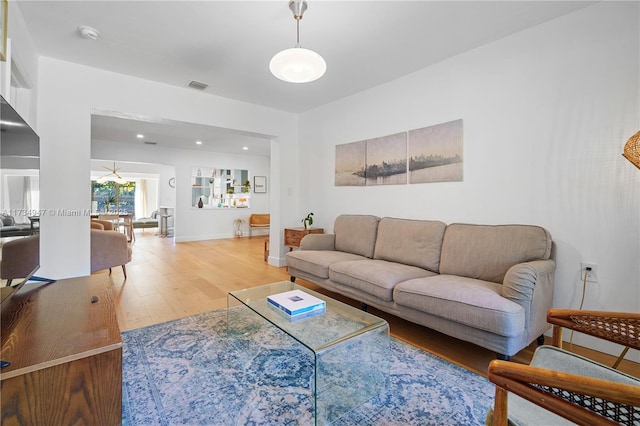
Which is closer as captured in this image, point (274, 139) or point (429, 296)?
point (429, 296)

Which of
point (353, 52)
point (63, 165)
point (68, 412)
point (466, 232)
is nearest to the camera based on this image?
point (68, 412)

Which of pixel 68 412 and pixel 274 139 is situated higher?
pixel 274 139

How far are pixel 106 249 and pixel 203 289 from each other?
140 centimetres

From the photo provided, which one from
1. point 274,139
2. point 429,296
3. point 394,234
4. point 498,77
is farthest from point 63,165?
point 498,77

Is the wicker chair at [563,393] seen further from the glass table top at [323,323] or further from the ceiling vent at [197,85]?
the ceiling vent at [197,85]

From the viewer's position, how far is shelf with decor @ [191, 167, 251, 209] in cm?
768

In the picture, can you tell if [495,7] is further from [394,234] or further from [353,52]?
[394,234]

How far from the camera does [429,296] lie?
2.05 metres

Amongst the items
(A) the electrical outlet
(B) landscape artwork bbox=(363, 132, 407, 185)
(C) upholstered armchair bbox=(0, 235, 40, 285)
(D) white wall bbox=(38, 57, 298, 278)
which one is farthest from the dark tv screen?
(A) the electrical outlet

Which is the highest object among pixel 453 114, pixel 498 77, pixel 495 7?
pixel 495 7

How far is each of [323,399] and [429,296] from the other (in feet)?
3.25

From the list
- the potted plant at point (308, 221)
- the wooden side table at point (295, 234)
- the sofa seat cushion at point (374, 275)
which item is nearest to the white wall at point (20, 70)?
the sofa seat cushion at point (374, 275)

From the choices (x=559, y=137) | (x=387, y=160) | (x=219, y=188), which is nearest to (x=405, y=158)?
(x=387, y=160)

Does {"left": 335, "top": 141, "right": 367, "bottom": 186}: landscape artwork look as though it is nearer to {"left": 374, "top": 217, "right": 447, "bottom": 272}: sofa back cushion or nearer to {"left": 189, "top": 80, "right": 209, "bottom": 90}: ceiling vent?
{"left": 374, "top": 217, "right": 447, "bottom": 272}: sofa back cushion
